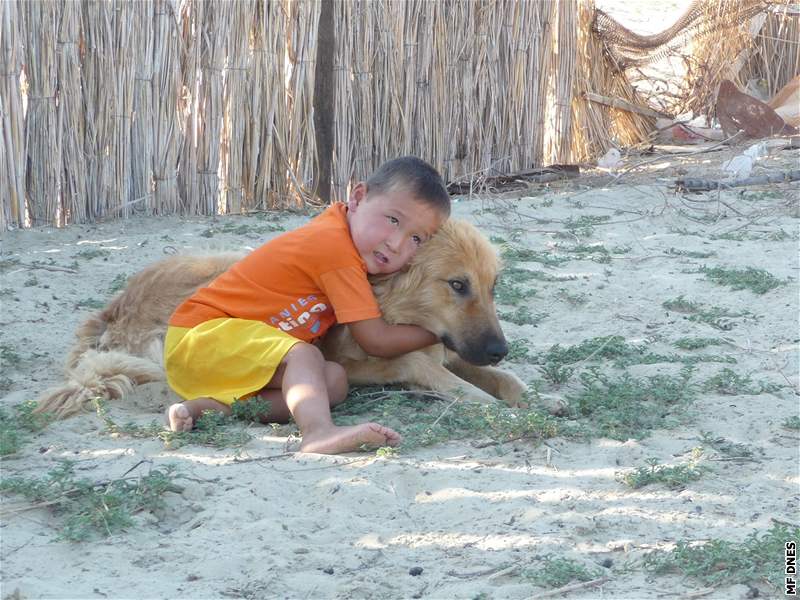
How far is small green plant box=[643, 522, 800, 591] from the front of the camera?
2.34m

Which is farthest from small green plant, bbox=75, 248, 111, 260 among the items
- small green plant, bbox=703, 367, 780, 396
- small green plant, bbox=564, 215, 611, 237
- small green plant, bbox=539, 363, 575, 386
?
small green plant, bbox=703, 367, 780, 396

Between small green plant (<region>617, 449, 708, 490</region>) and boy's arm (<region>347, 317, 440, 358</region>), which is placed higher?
boy's arm (<region>347, 317, 440, 358</region>)

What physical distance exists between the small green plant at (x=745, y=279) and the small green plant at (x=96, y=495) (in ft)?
10.8

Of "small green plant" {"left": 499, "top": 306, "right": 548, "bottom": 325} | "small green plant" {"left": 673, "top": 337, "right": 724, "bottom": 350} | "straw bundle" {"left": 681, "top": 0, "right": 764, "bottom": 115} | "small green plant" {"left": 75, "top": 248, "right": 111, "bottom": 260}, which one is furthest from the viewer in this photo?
"straw bundle" {"left": 681, "top": 0, "right": 764, "bottom": 115}

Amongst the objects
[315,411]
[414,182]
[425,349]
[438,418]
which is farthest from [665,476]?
[414,182]

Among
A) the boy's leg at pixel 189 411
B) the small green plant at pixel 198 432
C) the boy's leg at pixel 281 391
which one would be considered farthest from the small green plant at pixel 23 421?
the boy's leg at pixel 281 391

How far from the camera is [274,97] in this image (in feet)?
22.0

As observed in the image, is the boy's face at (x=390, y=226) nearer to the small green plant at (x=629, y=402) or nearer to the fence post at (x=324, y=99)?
the small green plant at (x=629, y=402)

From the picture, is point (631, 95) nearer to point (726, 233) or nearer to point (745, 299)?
point (726, 233)

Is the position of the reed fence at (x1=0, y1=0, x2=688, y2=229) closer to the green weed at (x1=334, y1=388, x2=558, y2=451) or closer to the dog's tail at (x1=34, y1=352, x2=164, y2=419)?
the dog's tail at (x1=34, y1=352, x2=164, y2=419)

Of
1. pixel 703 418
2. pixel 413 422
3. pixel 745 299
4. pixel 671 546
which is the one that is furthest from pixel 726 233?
pixel 671 546

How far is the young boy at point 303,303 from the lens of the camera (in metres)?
3.55

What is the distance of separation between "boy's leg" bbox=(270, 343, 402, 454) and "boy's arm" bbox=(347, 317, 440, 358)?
183 mm

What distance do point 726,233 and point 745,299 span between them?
51.5 inches
